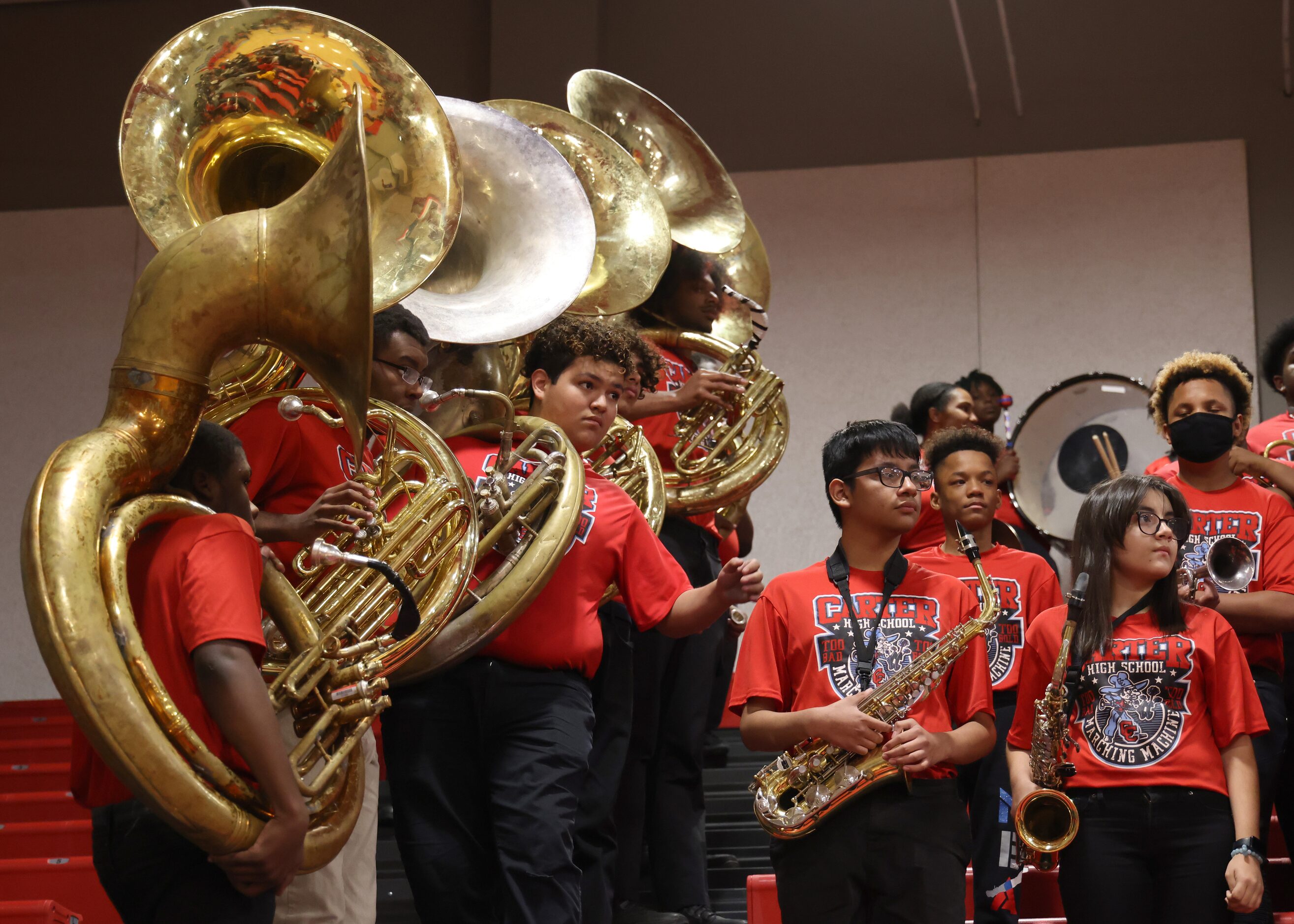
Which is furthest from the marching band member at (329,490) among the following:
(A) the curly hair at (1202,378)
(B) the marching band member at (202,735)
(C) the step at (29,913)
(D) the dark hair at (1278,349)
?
(D) the dark hair at (1278,349)

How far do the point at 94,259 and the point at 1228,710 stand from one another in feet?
26.3

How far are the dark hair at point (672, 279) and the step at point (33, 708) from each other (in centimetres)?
426

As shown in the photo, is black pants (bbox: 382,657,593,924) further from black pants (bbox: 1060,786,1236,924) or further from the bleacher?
black pants (bbox: 1060,786,1236,924)

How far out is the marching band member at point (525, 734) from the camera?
3.05m

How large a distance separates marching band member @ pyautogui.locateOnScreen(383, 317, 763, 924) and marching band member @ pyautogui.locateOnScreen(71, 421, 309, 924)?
2.19 feet

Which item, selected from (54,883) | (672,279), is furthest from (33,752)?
(672,279)

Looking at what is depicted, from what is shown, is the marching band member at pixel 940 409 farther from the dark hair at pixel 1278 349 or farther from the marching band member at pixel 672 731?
the marching band member at pixel 672 731

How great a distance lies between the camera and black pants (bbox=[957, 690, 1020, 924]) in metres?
3.72

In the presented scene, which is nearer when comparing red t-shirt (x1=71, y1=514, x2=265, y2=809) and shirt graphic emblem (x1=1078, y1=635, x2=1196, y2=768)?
red t-shirt (x1=71, y1=514, x2=265, y2=809)

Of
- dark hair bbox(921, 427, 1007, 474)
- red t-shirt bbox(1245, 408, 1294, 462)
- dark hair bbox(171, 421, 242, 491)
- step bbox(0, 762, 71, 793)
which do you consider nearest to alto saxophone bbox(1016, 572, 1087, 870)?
dark hair bbox(921, 427, 1007, 474)

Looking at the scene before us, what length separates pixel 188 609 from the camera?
240 centimetres

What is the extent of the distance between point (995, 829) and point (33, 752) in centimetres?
448

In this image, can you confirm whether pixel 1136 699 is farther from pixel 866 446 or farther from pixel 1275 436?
pixel 1275 436

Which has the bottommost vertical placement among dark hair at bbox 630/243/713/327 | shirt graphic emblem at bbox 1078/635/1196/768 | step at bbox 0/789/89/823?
step at bbox 0/789/89/823
